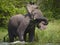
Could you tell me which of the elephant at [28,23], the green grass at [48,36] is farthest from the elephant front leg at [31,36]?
the green grass at [48,36]

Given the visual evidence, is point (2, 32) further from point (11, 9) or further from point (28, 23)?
point (28, 23)

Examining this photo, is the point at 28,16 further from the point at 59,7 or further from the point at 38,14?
the point at 59,7

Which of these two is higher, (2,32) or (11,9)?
(11,9)

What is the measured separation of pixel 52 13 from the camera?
981 inches

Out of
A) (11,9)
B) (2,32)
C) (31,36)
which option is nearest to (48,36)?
(31,36)

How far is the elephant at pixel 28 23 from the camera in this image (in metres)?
16.4

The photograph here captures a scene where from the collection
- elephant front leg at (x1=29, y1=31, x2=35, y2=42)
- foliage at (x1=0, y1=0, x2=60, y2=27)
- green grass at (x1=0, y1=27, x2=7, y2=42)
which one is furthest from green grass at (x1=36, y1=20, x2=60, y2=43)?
foliage at (x1=0, y1=0, x2=60, y2=27)

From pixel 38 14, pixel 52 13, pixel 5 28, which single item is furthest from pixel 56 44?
pixel 52 13

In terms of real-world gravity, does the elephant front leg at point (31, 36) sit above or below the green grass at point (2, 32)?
above

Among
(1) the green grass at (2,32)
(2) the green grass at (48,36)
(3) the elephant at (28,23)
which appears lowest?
(1) the green grass at (2,32)

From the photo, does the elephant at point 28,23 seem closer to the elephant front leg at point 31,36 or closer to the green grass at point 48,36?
the elephant front leg at point 31,36

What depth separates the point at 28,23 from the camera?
16500 millimetres

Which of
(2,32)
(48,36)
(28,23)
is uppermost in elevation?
(28,23)

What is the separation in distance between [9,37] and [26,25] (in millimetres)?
1250
